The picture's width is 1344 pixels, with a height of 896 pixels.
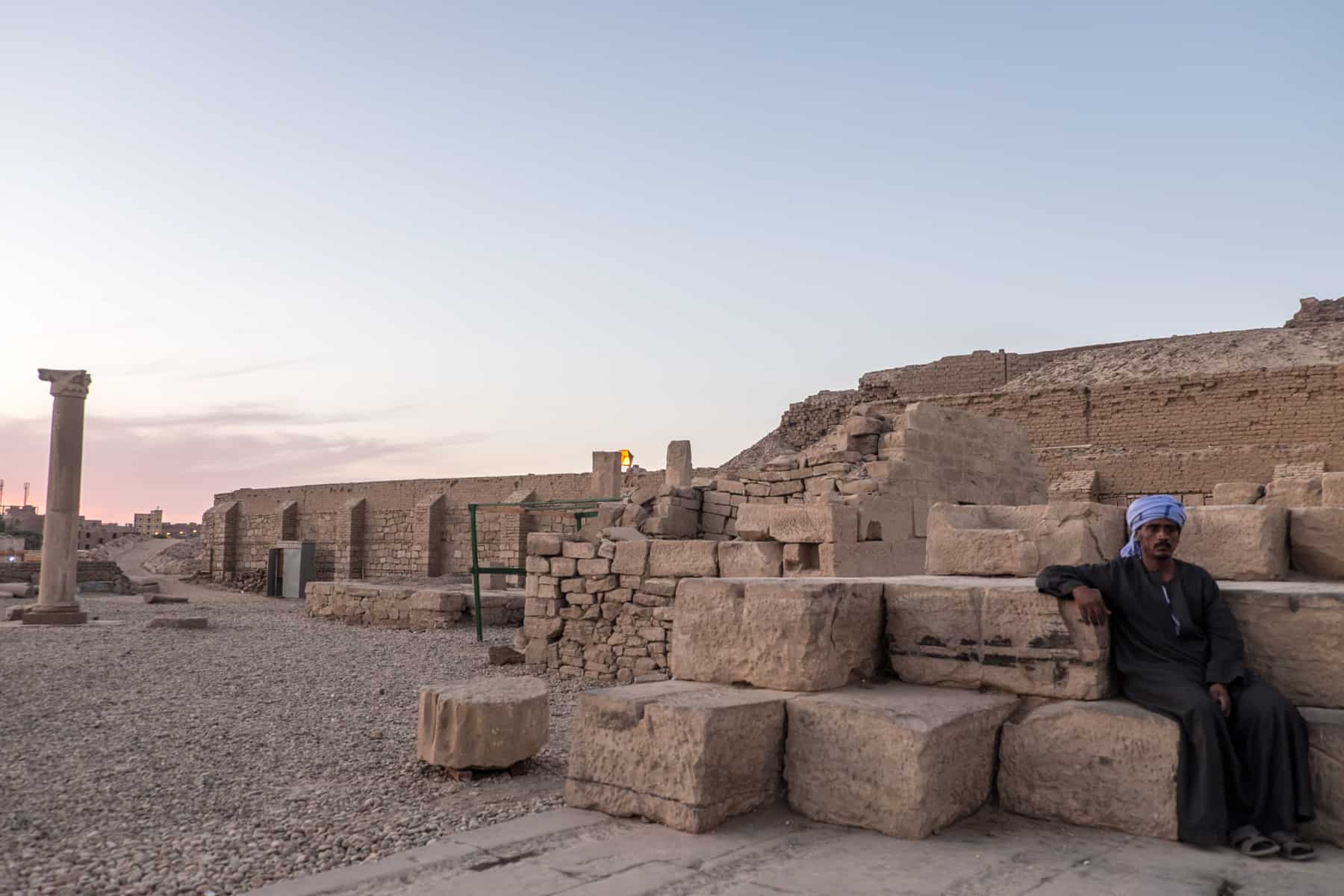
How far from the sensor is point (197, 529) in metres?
57.6

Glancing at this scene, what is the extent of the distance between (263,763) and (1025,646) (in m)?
4.47

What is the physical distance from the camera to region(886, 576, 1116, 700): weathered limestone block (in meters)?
3.70

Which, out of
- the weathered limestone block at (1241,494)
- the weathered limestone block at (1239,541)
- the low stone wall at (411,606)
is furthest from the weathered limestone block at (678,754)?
the low stone wall at (411,606)

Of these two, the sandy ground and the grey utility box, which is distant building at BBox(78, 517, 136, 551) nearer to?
the grey utility box

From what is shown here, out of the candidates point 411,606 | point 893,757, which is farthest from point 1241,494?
point 411,606

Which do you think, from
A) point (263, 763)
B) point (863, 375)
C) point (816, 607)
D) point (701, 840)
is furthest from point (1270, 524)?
point (863, 375)

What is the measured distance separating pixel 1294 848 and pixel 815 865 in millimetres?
1560

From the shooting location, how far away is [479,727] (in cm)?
532

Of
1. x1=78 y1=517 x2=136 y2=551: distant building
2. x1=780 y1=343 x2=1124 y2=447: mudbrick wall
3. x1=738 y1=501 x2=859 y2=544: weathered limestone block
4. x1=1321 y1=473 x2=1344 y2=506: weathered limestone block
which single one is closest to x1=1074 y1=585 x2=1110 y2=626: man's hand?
x1=1321 y1=473 x2=1344 y2=506: weathered limestone block

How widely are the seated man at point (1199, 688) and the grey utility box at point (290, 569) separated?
2536 centimetres

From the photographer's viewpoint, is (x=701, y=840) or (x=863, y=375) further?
(x=863, y=375)

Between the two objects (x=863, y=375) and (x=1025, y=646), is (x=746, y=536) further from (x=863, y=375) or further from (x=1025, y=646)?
(x=863, y=375)

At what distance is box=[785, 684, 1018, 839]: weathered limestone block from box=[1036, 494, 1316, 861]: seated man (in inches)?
22.0

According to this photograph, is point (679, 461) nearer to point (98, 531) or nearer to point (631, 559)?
point (631, 559)
